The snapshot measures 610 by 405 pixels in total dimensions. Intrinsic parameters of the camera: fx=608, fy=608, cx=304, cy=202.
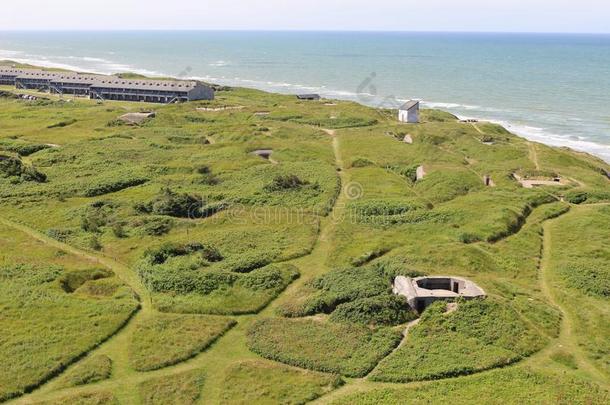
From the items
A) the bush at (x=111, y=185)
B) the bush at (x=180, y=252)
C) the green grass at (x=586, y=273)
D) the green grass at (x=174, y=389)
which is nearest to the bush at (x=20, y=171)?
the bush at (x=111, y=185)

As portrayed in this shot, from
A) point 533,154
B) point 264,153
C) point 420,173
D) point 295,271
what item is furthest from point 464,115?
point 295,271

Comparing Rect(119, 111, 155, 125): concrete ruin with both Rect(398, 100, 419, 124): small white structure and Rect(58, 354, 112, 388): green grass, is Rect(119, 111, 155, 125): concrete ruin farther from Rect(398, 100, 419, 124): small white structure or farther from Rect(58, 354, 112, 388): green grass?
Rect(58, 354, 112, 388): green grass

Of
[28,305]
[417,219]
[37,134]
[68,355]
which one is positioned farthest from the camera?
[37,134]

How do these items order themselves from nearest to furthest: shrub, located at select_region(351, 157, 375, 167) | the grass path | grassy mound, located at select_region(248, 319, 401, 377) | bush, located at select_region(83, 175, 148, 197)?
the grass path
grassy mound, located at select_region(248, 319, 401, 377)
bush, located at select_region(83, 175, 148, 197)
shrub, located at select_region(351, 157, 375, 167)

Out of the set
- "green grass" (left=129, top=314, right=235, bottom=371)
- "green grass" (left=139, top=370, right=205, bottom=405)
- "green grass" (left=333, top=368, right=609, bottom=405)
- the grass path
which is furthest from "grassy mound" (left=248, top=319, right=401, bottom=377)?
"green grass" (left=139, top=370, right=205, bottom=405)

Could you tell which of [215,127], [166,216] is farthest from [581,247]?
[215,127]

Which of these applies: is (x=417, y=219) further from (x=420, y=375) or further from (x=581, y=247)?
(x=420, y=375)
